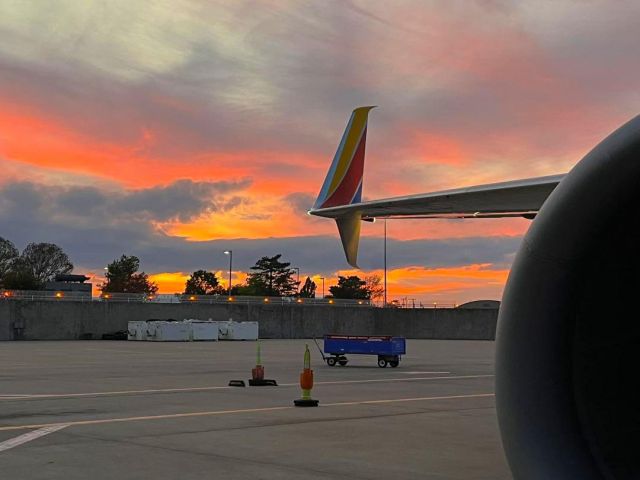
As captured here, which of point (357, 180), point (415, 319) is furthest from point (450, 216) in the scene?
point (415, 319)

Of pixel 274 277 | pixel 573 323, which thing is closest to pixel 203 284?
pixel 274 277

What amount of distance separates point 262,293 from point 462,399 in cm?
14453

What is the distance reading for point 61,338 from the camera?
57750 mm

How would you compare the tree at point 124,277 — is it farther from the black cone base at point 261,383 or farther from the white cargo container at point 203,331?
the black cone base at point 261,383

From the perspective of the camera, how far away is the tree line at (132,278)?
13262 cm

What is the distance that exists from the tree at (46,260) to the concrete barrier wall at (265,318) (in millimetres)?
81435

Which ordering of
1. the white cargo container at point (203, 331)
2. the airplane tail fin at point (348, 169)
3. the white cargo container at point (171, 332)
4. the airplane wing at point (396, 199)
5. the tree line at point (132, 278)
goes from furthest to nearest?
the tree line at point (132, 278) < the white cargo container at point (203, 331) < the white cargo container at point (171, 332) < the airplane tail fin at point (348, 169) < the airplane wing at point (396, 199)

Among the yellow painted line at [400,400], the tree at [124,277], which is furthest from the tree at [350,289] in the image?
the yellow painted line at [400,400]

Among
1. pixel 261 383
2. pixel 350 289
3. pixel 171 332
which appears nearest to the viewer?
pixel 261 383

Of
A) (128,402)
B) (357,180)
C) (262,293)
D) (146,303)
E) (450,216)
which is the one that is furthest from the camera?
(262,293)

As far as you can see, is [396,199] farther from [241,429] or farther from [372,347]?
[372,347]

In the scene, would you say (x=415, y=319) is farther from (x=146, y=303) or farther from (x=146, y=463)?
(x=146, y=463)

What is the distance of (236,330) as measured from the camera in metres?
58.9

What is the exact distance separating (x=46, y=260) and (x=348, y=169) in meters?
134
